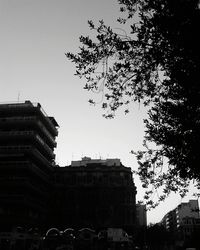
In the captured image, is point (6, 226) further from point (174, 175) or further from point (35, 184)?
point (174, 175)

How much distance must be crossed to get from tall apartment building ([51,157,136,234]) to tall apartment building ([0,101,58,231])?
165 inches

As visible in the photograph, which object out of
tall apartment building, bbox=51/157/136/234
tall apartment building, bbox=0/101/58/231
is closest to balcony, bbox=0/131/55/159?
tall apartment building, bbox=0/101/58/231

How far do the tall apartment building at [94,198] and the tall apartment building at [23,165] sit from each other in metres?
4.20

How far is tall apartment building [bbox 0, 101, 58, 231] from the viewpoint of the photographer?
56.1m

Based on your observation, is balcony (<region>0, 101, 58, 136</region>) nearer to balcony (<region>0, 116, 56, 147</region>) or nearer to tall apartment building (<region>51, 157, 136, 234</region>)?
balcony (<region>0, 116, 56, 147</region>)

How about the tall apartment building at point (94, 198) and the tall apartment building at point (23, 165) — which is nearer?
the tall apartment building at point (23, 165)

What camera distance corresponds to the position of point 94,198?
70625 millimetres

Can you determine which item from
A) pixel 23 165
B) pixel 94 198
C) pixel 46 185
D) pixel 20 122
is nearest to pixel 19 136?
pixel 20 122

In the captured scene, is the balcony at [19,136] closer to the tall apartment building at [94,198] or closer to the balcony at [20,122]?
the balcony at [20,122]

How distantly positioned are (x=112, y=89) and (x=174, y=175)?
14.7 feet

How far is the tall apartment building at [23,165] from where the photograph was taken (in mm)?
56125

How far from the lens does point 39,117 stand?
2527 inches

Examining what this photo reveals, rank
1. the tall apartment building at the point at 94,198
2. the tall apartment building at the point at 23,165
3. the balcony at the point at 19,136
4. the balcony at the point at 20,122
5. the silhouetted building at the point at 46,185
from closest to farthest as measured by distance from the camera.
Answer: the tall apartment building at the point at 23,165
the silhouetted building at the point at 46,185
the balcony at the point at 19,136
the balcony at the point at 20,122
the tall apartment building at the point at 94,198

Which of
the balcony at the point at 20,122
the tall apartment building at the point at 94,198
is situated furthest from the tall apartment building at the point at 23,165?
the tall apartment building at the point at 94,198
